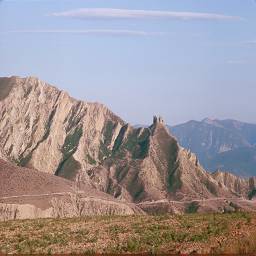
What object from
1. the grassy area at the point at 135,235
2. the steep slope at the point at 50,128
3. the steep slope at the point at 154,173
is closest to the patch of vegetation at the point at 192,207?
the steep slope at the point at 154,173

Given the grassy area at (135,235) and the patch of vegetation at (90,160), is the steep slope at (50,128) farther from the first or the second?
the grassy area at (135,235)

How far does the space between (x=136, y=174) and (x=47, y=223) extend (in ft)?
377

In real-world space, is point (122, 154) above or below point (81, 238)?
below

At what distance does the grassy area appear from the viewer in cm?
2069

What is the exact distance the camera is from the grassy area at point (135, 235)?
20.7m

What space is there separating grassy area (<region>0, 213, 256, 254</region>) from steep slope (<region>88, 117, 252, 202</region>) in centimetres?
10873

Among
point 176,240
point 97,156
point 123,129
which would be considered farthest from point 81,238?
point 123,129

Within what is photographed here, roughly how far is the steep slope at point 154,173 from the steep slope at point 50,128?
552 cm

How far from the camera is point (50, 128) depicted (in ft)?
506

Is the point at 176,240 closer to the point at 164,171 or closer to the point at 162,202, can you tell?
the point at 162,202

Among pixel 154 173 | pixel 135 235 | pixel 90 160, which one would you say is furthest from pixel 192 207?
pixel 135 235

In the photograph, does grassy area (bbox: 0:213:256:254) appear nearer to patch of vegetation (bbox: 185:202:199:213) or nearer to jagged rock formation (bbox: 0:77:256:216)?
patch of vegetation (bbox: 185:202:199:213)

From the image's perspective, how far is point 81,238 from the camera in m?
24.8

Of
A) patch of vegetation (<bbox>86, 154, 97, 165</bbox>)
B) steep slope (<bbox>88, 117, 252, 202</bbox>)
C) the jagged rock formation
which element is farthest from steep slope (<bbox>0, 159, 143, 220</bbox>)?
patch of vegetation (<bbox>86, 154, 97, 165</bbox>)
